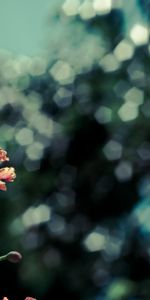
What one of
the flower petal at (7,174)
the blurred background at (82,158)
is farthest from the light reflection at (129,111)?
the flower petal at (7,174)

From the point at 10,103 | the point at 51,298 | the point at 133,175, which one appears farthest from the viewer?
the point at 10,103

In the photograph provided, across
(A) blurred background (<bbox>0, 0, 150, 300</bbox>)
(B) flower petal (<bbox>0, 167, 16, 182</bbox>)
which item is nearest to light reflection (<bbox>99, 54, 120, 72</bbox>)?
(A) blurred background (<bbox>0, 0, 150, 300</bbox>)

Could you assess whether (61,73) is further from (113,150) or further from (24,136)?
(113,150)

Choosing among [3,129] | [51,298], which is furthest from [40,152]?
[51,298]

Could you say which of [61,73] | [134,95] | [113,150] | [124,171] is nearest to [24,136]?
[61,73]

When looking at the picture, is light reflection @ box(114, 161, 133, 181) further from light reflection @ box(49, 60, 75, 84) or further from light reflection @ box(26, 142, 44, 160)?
light reflection @ box(49, 60, 75, 84)

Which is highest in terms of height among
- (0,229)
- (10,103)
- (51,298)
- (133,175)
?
(10,103)

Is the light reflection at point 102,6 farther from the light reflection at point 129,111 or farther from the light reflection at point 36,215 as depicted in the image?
the light reflection at point 36,215

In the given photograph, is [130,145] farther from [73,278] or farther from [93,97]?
[73,278]
